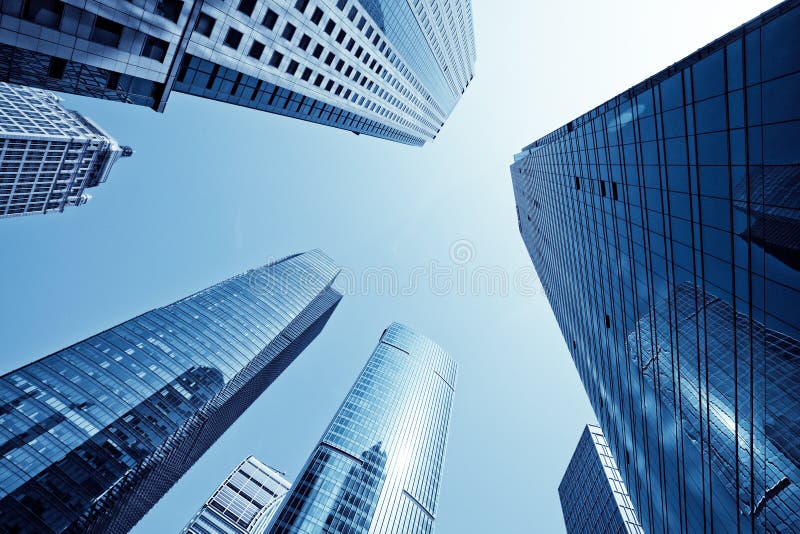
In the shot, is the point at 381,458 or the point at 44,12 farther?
the point at 381,458

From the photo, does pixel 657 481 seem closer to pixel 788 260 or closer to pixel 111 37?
pixel 788 260

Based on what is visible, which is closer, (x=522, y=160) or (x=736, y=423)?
(x=736, y=423)

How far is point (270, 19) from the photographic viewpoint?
30.2 metres

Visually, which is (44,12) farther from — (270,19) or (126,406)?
(126,406)

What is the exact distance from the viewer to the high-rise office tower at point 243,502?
157 metres

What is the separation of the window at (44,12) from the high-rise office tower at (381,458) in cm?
8713

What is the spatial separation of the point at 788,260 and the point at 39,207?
161m

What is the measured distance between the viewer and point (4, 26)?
15.6 m

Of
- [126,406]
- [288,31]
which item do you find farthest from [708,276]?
[126,406]

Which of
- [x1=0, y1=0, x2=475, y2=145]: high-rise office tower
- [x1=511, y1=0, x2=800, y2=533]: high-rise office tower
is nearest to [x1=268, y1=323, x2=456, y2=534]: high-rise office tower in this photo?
[x1=511, y1=0, x2=800, y2=533]: high-rise office tower

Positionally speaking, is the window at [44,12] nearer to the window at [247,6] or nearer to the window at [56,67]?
the window at [56,67]

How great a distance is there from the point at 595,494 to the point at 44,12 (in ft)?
362

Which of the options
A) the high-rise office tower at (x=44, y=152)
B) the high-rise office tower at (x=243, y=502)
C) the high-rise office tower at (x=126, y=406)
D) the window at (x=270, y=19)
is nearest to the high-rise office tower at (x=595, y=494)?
the window at (x=270, y=19)

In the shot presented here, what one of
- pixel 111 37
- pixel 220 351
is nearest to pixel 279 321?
pixel 220 351
